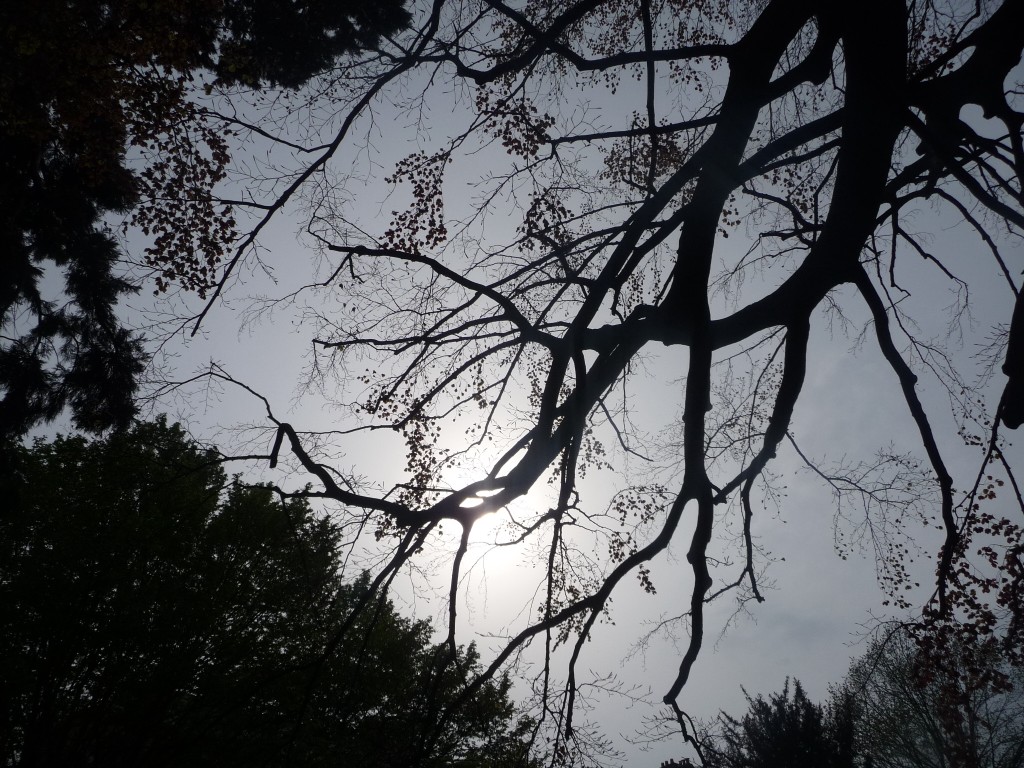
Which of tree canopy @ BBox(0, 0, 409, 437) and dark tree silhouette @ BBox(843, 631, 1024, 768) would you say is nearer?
tree canopy @ BBox(0, 0, 409, 437)

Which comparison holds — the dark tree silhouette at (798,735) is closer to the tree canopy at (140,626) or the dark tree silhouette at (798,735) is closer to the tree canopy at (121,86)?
the tree canopy at (140,626)

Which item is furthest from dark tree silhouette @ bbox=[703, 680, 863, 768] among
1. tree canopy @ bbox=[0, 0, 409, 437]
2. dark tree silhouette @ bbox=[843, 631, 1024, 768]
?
tree canopy @ bbox=[0, 0, 409, 437]

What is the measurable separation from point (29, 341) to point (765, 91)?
33.2 ft

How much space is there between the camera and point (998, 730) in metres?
16.1

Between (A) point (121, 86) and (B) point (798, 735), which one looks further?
(B) point (798, 735)

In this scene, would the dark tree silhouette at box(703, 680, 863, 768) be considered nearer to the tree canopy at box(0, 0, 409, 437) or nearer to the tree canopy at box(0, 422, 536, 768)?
the tree canopy at box(0, 422, 536, 768)

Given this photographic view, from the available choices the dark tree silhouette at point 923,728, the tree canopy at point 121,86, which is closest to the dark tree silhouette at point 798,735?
the dark tree silhouette at point 923,728

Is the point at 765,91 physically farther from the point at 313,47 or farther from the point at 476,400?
the point at 313,47

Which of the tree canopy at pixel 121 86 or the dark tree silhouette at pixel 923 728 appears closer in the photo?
the tree canopy at pixel 121 86

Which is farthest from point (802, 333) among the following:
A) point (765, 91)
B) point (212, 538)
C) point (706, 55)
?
point (212, 538)

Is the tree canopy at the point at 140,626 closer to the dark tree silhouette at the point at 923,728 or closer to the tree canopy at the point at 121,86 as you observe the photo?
the tree canopy at the point at 121,86

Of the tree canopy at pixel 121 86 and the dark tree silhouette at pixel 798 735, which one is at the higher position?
the tree canopy at pixel 121 86

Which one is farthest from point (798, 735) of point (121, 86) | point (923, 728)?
point (121, 86)

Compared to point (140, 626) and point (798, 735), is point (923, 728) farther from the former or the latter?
point (140, 626)
